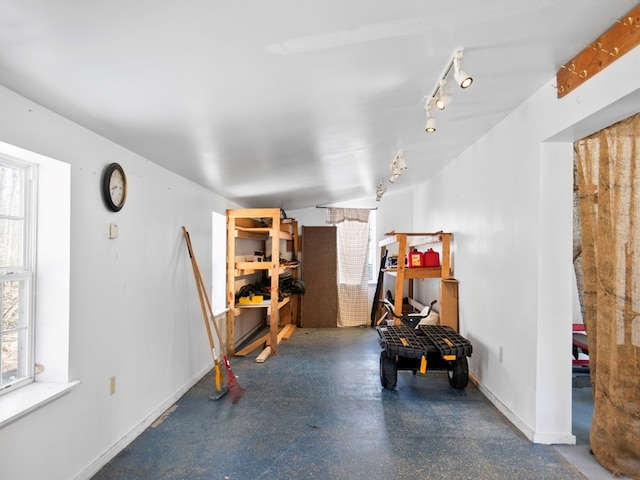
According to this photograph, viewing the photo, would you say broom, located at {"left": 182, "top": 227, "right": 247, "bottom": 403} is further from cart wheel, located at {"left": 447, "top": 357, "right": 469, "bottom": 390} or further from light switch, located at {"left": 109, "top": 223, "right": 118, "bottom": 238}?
cart wheel, located at {"left": 447, "top": 357, "right": 469, "bottom": 390}

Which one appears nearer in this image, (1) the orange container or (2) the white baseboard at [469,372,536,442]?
(2) the white baseboard at [469,372,536,442]

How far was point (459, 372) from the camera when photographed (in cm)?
327

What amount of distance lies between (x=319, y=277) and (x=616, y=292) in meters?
4.86

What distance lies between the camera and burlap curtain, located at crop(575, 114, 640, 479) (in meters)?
1.90

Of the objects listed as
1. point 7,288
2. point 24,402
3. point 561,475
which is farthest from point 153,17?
point 561,475

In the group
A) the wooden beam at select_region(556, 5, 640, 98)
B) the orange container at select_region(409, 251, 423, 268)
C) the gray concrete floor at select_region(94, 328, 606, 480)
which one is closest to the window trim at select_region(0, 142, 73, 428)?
the gray concrete floor at select_region(94, 328, 606, 480)

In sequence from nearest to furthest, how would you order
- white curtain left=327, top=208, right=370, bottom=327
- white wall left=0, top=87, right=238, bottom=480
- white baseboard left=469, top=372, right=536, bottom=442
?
white wall left=0, top=87, right=238, bottom=480 → white baseboard left=469, top=372, right=536, bottom=442 → white curtain left=327, top=208, right=370, bottom=327

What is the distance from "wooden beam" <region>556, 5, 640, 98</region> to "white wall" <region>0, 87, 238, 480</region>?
2.79 m

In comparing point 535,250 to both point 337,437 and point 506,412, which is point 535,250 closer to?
point 506,412

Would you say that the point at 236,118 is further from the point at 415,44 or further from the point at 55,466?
the point at 55,466

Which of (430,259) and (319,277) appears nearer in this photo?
(430,259)

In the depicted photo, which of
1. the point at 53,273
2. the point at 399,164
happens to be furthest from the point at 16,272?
the point at 399,164

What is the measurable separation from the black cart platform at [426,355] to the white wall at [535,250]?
24cm

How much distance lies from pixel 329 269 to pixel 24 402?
16.8ft
